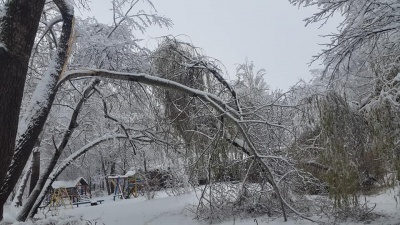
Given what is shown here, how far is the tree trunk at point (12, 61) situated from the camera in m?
3.32

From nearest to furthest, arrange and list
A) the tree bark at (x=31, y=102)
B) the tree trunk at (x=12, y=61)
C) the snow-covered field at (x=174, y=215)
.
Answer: the tree trunk at (x=12, y=61), the tree bark at (x=31, y=102), the snow-covered field at (x=174, y=215)

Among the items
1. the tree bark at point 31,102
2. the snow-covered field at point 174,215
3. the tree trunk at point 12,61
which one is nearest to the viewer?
the tree trunk at point 12,61

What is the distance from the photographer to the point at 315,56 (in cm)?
639

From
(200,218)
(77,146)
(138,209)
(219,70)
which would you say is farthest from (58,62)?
(77,146)

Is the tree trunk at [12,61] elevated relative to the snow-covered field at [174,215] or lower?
elevated

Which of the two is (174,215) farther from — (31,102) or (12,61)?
(12,61)

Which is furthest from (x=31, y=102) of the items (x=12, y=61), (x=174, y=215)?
(x=174, y=215)

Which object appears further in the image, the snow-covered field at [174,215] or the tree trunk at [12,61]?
the snow-covered field at [174,215]

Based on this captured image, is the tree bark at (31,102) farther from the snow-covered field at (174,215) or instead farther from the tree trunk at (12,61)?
the snow-covered field at (174,215)

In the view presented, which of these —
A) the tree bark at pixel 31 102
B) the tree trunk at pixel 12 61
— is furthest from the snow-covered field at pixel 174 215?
the tree trunk at pixel 12 61

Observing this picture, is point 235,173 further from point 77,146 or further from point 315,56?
point 77,146

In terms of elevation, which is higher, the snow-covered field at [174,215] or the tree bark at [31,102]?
the tree bark at [31,102]

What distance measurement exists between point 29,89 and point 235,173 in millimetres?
6216

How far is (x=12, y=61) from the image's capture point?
135 inches
